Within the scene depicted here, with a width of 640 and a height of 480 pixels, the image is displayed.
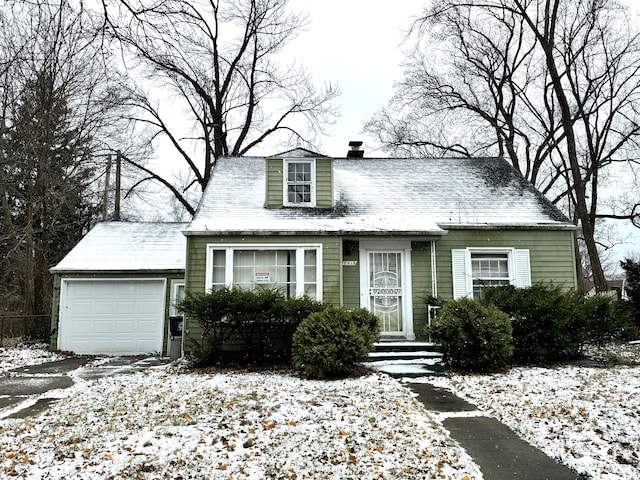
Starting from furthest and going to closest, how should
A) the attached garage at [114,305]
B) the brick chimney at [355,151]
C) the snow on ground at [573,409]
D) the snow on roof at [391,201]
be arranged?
1. the brick chimney at [355,151]
2. the attached garage at [114,305]
3. the snow on roof at [391,201]
4. the snow on ground at [573,409]

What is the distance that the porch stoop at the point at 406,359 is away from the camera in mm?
8484

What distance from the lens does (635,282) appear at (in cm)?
1413

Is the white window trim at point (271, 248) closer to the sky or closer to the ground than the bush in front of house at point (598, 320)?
closer to the sky

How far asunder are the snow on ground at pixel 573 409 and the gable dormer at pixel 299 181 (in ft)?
18.4

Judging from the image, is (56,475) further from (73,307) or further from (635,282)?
(635,282)

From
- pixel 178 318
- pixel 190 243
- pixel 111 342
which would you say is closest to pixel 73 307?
pixel 111 342

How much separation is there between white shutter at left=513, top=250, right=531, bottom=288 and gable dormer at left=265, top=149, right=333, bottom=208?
4484mm

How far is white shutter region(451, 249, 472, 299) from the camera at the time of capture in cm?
1116

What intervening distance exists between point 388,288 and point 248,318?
3.34m

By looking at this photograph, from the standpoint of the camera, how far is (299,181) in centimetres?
1216

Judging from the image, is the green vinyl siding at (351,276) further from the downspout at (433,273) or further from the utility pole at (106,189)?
the utility pole at (106,189)

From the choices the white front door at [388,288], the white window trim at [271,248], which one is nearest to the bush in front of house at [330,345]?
the white window trim at [271,248]

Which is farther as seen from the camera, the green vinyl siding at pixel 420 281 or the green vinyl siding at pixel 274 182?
the green vinyl siding at pixel 274 182

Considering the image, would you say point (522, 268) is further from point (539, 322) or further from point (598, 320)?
point (539, 322)
